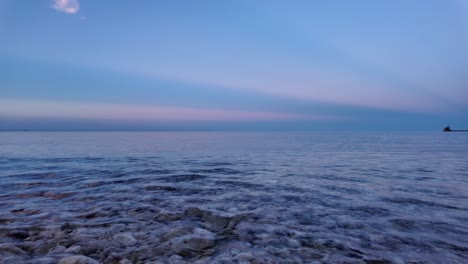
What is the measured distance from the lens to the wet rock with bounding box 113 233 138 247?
4.69 m

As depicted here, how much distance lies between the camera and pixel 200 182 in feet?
35.8

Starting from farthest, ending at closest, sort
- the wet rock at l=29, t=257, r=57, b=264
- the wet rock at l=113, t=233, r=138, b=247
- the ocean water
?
the wet rock at l=113, t=233, r=138, b=247, the ocean water, the wet rock at l=29, t=257, r=57, b=264

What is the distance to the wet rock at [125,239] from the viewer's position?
4689 millimetres

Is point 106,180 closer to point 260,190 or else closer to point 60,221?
point 60,221

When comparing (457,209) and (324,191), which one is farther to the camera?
(324,191)

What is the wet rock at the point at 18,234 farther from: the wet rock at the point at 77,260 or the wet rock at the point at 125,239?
the wet rock at the point at 125,239

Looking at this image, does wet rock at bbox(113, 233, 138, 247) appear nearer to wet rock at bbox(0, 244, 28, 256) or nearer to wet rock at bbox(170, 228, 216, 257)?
wet rock at bbox(170, 228, 216, 257)

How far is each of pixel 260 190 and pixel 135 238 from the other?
5.35 metres

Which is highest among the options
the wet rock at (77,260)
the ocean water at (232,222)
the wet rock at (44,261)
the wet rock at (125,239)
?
the wet rock at (44,261)

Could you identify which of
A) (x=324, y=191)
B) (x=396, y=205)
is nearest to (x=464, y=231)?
(x=396, y=205)

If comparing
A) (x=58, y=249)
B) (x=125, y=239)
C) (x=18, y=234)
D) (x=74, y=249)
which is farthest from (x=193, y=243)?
(x=18, y=234)

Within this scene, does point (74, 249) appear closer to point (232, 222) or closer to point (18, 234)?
point (18, 234)

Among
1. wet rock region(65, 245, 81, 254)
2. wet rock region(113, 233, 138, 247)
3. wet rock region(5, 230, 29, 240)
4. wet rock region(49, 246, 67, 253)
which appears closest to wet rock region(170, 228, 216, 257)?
wet rock region(113, 233, 138, 247)

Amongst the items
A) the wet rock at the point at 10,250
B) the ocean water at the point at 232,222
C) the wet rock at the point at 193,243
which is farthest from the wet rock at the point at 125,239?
Result: the wet rock at the point at 10,250
